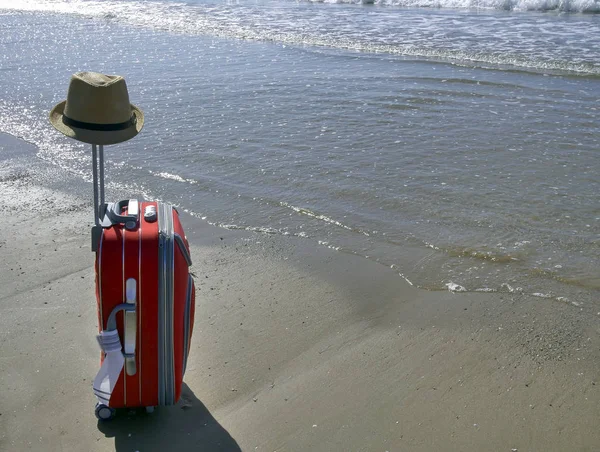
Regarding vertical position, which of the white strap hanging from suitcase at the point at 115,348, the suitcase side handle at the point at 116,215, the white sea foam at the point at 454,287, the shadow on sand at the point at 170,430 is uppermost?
the suitcase side handle at the point at 116,215

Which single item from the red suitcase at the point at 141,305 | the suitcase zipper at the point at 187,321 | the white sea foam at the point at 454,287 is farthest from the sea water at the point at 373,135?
the red suitcase at the point at 141,305

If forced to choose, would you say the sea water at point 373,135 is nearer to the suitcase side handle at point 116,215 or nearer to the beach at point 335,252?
the beach at point 335,252

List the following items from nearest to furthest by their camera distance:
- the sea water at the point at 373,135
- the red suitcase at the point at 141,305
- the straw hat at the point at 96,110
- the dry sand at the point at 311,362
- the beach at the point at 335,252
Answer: the red suitcase at the point at 141,305, the straw hat at the point at 96,110, the dry sand at the point at 311,362, the beach at the point at 335,252, the sea water at the point at 373,135

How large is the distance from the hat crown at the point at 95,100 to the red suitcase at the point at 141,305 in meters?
0.43

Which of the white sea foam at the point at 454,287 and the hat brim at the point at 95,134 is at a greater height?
the hat brim at the point at 95,134

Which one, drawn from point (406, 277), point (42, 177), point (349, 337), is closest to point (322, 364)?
point (349, 337)

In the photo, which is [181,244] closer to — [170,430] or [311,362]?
[170,430]

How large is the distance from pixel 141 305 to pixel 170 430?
66 cm

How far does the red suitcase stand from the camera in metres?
3.39

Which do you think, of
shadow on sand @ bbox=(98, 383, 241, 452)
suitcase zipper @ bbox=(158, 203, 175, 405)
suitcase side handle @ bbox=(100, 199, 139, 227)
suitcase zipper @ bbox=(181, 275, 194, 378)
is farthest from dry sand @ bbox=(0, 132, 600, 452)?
suitcase side handle @ bbox=(100, 199, 139, 227)

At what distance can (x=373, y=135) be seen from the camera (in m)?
8.40

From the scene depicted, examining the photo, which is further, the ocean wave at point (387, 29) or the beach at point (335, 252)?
the ocean wave at point (387, 29)

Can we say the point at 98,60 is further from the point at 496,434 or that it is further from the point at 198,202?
the point at 496,434

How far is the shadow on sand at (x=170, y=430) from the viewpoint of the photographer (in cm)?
351
